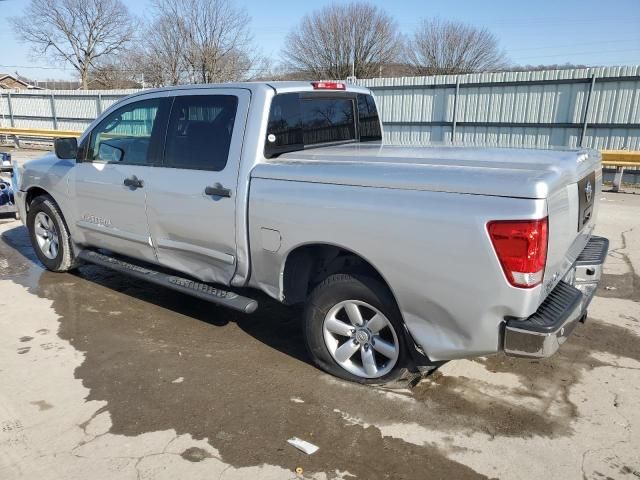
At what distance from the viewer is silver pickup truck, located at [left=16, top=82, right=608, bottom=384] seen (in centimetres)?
259

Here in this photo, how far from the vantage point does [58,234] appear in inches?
213

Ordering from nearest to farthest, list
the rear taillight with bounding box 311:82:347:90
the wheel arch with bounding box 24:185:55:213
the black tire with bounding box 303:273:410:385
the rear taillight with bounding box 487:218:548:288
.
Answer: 1. the rear taillight with bounding box 487:218:548:288
2. the black tire with bounding box 303:273:410:385
3. the rear taillight with bounding box 311:82:347:90
4. the wheel arch with bounding box 24:185:55:213

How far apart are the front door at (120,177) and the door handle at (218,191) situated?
754mm

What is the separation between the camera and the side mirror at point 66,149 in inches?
191

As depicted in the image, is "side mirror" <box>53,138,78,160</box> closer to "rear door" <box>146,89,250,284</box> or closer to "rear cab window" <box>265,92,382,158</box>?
"rear door" <box>146,89,250,284</box>

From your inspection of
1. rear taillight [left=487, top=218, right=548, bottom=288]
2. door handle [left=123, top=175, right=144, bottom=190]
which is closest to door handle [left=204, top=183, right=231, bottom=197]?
door handle [left=123, top=175, right=144, bottom=190]

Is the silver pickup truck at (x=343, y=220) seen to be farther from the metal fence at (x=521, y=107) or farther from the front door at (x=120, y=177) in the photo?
the metal fence at (x=521, y=107)

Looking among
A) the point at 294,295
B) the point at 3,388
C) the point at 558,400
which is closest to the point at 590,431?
the point at 558,400

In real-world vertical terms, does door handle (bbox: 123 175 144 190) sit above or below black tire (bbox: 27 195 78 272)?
above

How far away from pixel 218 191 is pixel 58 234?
2.71m

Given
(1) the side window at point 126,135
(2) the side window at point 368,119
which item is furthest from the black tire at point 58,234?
(2) the side window at point 368,119

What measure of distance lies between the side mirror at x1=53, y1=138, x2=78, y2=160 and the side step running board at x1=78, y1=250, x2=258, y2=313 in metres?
0.95

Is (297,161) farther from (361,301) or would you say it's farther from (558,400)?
(558,400)

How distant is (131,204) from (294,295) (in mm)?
1766
